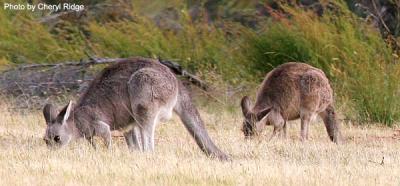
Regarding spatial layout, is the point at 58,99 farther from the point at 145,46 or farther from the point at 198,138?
the point at 198,138

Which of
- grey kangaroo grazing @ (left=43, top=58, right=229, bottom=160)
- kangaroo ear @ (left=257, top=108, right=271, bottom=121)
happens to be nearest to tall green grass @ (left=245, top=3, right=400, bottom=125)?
kangaroo ear @ (left=257, top=108, right=271, bottom=121)

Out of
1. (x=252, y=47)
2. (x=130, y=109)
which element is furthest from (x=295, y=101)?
(x=252, y=47)

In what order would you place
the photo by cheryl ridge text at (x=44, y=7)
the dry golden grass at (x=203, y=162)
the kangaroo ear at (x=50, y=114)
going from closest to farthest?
the dry golden grass at (x=203, y=162), the kangaroo ear at (x=50, y=114), the photo by cheryl ridge text at (x=44, y=7)

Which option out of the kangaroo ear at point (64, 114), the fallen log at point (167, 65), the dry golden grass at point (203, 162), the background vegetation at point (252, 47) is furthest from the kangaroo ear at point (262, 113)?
the fallen log at point (167, 65)

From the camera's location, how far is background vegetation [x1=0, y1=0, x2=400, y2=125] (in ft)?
39.9

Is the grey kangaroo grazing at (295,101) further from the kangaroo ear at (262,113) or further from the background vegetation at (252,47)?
the background vegetation at (252,47)

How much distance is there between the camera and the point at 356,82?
39.9ft

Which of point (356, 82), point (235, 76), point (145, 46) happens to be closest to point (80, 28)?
point (145, 46)

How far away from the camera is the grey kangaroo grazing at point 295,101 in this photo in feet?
34.9

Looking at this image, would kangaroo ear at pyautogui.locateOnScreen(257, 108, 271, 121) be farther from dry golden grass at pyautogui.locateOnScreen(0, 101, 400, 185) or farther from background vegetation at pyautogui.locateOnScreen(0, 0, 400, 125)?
background vegetation at pyautogui.locateOnScreen(0, 0, 400, 125)

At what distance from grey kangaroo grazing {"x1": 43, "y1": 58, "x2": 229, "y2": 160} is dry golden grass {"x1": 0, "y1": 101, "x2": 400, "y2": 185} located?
0.46 ft

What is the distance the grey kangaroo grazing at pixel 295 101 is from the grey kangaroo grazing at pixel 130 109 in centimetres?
155

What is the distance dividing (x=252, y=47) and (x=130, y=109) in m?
5.04

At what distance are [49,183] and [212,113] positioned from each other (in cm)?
583
